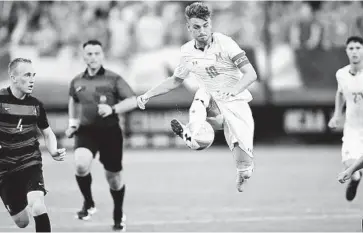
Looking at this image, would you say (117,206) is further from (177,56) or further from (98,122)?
(177,56)

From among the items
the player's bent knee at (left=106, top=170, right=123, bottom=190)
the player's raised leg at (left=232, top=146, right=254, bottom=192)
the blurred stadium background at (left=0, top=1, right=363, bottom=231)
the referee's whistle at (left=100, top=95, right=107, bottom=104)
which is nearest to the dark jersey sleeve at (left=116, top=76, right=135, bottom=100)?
the referee's whistle at (left=100, top=95, right=107, bottom=104)

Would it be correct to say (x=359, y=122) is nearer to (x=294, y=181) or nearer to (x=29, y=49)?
(x=294, y=181)

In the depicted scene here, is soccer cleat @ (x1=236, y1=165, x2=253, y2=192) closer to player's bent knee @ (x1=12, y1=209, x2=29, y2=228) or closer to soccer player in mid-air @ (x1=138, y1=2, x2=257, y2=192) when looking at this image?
soccer player in mid-air @ (x1=138, y1=2, x2=257, y2=192)

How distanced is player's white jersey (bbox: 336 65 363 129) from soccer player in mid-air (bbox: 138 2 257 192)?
8.39ft

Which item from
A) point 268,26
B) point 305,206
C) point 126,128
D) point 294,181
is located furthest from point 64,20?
point 305,206

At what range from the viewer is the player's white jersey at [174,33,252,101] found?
8.69 meters

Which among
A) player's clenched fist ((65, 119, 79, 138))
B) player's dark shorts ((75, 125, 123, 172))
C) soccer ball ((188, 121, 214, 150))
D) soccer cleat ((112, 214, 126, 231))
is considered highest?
soccer ball ((188, 121, 214, 150))

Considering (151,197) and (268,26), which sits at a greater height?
(268,26)

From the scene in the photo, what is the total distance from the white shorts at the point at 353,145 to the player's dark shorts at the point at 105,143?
3.20 metres

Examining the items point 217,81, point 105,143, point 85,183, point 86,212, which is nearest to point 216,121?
point 217,81

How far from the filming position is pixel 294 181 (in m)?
15.6

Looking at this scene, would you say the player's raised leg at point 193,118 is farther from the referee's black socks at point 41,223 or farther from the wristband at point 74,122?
the wristband at point 74,122

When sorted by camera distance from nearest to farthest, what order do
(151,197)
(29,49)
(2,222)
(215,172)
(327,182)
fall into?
(2,222) < (151,197) < (327,182) < (215,172) < (29,49)

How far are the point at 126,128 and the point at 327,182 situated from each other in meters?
7.63
